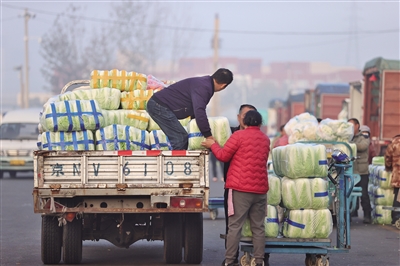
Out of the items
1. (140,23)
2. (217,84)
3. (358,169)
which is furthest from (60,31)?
(217,84)

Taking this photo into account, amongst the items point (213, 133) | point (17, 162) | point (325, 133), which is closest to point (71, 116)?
point (213, 133)

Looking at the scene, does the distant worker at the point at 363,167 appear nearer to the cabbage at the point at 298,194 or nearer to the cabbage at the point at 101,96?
the cabbage at the point at 101,96

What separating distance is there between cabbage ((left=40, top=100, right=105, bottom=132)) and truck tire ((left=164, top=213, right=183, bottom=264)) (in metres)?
1.44

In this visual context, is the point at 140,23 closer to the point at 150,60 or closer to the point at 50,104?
the point at 150,60

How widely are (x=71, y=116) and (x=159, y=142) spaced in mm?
1108

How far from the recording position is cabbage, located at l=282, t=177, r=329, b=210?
9.27 m

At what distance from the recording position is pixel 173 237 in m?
10.2

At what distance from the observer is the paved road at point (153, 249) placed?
10781mm

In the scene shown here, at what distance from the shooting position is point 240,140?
905 cm

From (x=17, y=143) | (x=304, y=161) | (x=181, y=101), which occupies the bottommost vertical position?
(x=17, y=143)

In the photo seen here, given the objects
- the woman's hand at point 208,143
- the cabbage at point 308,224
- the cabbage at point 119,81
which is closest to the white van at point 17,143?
the cabbage at point 119,81

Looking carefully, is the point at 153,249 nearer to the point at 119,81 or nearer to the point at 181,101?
the point at 119,81

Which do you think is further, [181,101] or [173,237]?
[173,237]

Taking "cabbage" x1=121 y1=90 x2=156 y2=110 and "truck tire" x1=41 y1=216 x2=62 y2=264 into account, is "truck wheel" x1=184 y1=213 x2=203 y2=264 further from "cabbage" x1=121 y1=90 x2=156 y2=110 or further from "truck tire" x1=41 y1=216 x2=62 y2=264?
"cabbage" x1=121 y1=90 x2=156 y2=110
